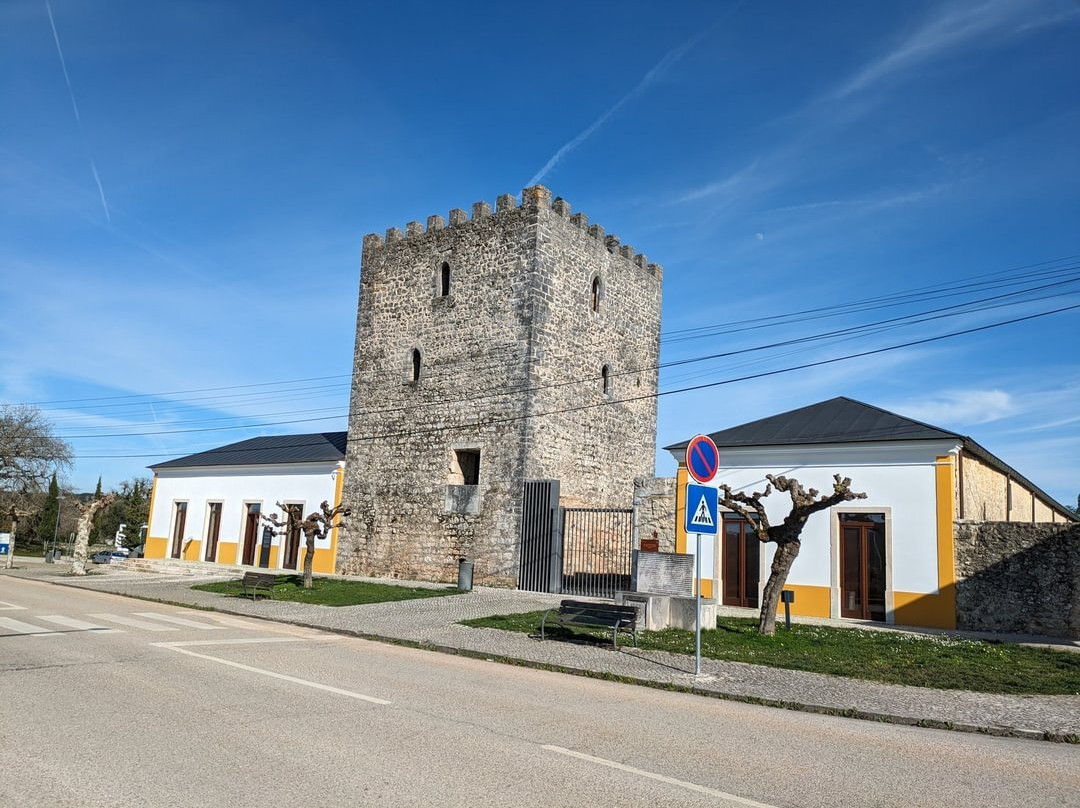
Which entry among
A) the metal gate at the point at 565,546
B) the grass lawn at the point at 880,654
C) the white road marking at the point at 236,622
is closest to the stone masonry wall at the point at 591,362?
the metal gate at the point at 565,546

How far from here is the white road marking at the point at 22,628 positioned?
11492 mm

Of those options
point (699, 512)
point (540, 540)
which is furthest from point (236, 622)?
point (540, 540)

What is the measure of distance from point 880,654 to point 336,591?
13149mm

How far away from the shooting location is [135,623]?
13.2 metres

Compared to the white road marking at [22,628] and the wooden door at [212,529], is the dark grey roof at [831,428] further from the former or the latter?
the wooden door at [212,529]

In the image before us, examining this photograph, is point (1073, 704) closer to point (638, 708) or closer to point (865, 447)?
point (638, 708)

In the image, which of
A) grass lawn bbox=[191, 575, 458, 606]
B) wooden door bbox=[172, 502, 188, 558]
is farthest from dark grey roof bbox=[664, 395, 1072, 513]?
wooden door bbox=[172, 502, 188, 558]

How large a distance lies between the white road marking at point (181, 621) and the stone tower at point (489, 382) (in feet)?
31.8

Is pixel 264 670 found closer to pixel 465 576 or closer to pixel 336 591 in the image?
pixel 336 591

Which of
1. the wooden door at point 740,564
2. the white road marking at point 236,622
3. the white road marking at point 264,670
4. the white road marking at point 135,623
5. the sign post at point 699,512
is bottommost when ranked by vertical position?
the white road marking at point 236,622

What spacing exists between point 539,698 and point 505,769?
2.87m

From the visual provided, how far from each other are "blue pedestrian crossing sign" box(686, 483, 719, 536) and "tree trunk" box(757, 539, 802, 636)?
3927mm

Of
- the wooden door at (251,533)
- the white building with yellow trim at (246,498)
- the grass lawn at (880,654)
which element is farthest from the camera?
the wooden door at (251,533)

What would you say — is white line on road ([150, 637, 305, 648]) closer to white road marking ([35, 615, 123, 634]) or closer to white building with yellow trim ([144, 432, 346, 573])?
white road marking ([35, 615, 123, 634])
